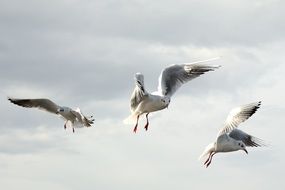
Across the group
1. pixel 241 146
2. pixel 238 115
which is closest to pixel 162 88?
pixel 238 115

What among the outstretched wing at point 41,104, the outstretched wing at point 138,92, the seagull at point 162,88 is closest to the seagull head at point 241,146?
the seagull at point 162,88

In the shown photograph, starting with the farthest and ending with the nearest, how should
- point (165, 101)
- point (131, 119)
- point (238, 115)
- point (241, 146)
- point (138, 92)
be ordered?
point (241, 146), point (238, 115), point (131, 119), point (165, 101), point (138, 92)

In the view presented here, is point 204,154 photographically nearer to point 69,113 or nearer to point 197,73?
point 197,73

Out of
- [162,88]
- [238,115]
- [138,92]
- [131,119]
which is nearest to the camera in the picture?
[138,92]

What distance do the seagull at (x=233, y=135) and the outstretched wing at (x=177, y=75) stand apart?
2081mm

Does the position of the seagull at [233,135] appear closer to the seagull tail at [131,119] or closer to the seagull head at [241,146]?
the seagull head at [241,146]

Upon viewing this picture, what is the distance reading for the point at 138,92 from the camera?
29484 mm

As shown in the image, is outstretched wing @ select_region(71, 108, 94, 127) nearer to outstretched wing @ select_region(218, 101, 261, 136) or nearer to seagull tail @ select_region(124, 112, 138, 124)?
seagull tail @ select_region(124, 112, 138, 124)

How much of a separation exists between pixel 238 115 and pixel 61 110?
732cm

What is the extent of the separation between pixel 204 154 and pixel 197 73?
349 cm

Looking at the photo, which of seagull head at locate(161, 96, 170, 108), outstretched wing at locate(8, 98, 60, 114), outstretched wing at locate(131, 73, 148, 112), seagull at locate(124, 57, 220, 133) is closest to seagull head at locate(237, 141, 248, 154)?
seagull at locate(124, 57, 220, 133)

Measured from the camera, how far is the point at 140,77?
94.8 ft

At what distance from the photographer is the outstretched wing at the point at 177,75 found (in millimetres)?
33688

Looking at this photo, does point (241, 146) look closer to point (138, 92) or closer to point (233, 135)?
point (233, 135)
